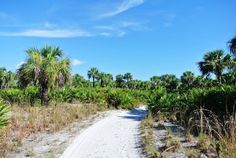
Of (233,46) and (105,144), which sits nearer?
(105,144)

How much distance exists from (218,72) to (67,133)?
46152 mm

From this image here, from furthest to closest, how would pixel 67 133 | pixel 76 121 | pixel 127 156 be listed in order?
pixel 76 121 → pixel 67 133 → pixel 127 156

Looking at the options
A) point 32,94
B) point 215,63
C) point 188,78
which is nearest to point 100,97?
point 32,94

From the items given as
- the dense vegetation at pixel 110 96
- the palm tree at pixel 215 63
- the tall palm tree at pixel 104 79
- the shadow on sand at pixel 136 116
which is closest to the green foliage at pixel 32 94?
the dense vegetation at pixel 110 96

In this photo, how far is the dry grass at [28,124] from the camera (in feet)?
39.1

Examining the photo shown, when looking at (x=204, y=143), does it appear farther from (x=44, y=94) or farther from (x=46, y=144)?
(x=44, y=94)

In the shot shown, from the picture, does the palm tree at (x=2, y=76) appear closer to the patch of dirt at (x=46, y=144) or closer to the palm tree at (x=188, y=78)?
the palm tree at (x=188, y=78)

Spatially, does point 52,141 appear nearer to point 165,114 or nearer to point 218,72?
point 165,114

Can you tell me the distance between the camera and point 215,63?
5666 centimetres

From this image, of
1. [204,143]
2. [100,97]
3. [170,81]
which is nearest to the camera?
[204,143]

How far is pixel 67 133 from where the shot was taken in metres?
14.8

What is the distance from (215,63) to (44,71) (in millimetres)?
35343

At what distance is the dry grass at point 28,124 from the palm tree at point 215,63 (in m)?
39.7

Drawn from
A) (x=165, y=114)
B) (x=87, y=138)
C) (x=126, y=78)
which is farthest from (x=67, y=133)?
(x=126, y=78)
